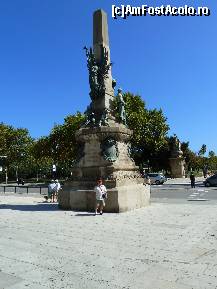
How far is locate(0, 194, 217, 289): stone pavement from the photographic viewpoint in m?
5.63

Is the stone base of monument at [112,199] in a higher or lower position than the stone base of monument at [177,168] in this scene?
lower

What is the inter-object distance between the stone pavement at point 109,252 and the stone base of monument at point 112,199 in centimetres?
162

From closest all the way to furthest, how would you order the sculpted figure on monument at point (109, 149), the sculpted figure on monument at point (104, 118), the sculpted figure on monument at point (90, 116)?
the sculpted figure on monument at point (109, 149) < the sculpted figure on monument at point (104, 118) < the sculpted figure on monument at point (90, 116)

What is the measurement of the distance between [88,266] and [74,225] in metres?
4.58

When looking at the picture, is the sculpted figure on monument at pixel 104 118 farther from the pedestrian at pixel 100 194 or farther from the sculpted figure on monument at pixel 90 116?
the pedestrian at pixel 100 194

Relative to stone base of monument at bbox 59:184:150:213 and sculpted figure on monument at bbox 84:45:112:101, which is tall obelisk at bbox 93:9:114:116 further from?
stone base of monument at bbox 59:184:150:213

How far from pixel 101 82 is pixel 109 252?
10.4 metres

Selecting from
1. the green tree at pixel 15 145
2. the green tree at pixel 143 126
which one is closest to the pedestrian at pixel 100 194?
the green tree at pixel 143 126

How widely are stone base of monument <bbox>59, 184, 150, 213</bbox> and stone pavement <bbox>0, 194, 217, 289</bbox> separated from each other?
63.6 inches

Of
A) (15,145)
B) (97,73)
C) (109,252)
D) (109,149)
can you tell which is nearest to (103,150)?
(109,149)

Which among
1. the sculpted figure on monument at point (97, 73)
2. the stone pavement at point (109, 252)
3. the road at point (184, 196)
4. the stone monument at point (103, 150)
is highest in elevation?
the sculpted figure on monument at point (97, 73)

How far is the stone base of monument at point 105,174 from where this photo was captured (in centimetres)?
1445

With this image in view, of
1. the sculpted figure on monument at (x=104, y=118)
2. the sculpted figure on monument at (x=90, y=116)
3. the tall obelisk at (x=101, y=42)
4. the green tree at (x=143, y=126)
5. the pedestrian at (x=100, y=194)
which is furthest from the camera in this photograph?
the green tree at (x=143, y=126)

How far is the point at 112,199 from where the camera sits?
14008 millimetres
